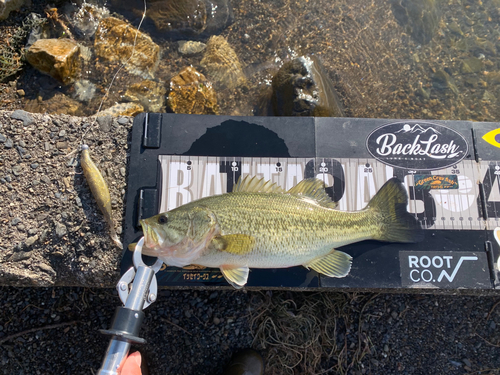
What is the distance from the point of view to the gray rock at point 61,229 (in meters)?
3.39

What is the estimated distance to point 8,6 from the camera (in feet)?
14.5

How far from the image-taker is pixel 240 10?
490 centimetres

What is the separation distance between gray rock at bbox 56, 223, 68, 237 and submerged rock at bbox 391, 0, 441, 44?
5.58 metres

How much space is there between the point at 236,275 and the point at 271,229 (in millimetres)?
560

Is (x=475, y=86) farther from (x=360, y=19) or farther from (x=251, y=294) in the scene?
(x=251, y=294)

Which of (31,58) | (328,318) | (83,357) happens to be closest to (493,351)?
(328,318)

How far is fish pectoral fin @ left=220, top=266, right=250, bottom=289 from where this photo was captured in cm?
304

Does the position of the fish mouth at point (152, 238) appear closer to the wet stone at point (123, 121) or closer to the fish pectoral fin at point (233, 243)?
the fish pectoral fin at point (233, 243)

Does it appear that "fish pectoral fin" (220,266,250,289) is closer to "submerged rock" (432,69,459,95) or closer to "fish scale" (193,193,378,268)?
"fish scale" (193,193,378,268)

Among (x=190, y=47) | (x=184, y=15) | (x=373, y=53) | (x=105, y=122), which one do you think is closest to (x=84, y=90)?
(x=105, y=122)

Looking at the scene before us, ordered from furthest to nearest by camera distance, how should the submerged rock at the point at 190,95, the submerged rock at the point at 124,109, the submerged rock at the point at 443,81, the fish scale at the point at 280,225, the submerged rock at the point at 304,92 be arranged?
1. the submerged rock at the point at 443,81
2. the submerged rock at the point at 190,95
3. the submerged rock at the point at 124,109
4. the submerged rock at the point at 304,92
5. the fish scale at the point at 280,225

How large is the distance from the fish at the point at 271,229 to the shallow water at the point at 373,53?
1.95 metres

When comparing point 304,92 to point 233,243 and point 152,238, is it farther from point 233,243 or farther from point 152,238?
point 152,238

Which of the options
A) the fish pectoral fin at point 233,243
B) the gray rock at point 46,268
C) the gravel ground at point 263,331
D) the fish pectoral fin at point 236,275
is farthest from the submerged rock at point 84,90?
the fish pectoral fin at point 236,275
